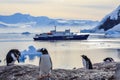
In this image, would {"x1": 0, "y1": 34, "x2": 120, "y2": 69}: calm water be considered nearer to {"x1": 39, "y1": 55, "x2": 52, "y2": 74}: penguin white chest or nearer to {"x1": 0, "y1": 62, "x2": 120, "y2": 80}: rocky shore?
{"x1": 0, "y1": 62, "x2": 120, "y2": 80}: rocky shore

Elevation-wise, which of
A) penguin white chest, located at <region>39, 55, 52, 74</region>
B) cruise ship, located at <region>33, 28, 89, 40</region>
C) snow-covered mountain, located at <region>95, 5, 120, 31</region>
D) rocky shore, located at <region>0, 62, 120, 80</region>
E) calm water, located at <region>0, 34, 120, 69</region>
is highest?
snow-covered mountain, located at <region>95, 5, 120, 31</region>

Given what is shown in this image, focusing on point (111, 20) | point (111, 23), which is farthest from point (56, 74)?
point (111, 20)

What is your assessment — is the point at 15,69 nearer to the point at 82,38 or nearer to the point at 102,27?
the point at 82,38

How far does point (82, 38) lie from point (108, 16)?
205 ft

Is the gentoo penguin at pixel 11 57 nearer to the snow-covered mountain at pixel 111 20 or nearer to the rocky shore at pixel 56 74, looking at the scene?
the rocky shore at pixel 56 74

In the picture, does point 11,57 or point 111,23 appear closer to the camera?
point 11,57

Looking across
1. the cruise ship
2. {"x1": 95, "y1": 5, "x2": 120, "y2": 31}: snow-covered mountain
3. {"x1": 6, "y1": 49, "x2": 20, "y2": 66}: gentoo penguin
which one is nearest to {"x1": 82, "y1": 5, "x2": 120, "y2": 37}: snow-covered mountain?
{"x1": 95, "y1": 5, "x2": 120, "y2": 31}: snow-covered mountain

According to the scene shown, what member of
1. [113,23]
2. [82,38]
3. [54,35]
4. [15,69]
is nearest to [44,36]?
[54,35]

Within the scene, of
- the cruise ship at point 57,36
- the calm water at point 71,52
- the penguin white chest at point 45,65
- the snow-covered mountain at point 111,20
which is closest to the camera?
the penguin white chest at point 45,65

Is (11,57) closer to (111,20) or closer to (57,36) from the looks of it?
(57,36)

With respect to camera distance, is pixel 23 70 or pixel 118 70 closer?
pixel 118 70

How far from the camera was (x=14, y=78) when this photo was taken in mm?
13570

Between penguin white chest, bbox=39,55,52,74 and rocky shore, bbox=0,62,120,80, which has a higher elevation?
penguin white chest, bbox=39,55,52,74

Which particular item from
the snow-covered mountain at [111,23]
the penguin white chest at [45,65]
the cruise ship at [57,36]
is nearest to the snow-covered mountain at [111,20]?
the snow-covered mountain at [111,23]
